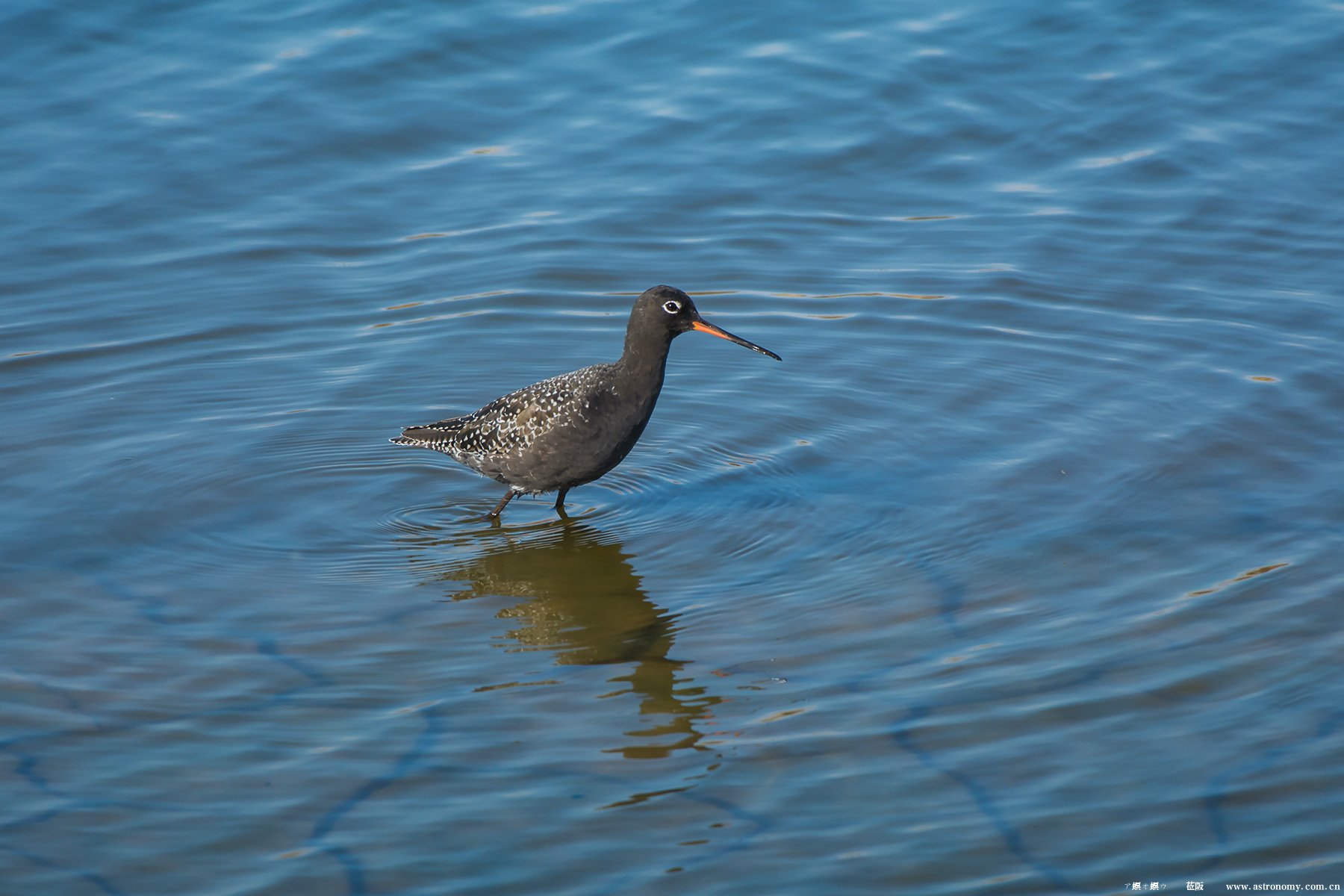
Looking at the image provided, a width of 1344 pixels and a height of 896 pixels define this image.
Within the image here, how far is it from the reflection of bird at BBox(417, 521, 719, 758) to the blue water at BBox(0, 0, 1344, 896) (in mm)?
31

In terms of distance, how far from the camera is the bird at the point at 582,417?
8344 mm

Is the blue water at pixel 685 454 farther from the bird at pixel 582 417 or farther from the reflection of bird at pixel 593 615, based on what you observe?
the bird at pixel 582 417

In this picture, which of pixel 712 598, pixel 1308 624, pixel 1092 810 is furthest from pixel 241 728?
pixel 1308 624

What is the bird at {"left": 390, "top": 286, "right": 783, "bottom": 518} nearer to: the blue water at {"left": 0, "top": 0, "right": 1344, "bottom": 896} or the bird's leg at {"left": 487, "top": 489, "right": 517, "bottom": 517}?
the bird's leg at {"left": 487, "top": 489, "right": 517, "bottom": 517}

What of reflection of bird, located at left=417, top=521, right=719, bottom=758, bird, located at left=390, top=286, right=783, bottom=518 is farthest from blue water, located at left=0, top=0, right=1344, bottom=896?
bird, located at left=390, top=286, right=783, bottom=518

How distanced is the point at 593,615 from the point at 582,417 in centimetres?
131

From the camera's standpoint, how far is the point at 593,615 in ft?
24.7

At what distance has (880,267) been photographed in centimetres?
1157

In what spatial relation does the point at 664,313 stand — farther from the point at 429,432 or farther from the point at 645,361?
the point at 429,432

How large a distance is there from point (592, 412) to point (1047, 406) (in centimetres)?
307

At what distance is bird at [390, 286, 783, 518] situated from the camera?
8344mm

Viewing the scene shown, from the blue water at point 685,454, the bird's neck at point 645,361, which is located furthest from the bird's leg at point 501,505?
the bird's neck at point 645,361

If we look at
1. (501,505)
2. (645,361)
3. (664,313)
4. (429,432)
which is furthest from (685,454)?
(429,432)

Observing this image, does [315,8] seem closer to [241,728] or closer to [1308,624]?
[241,728]
